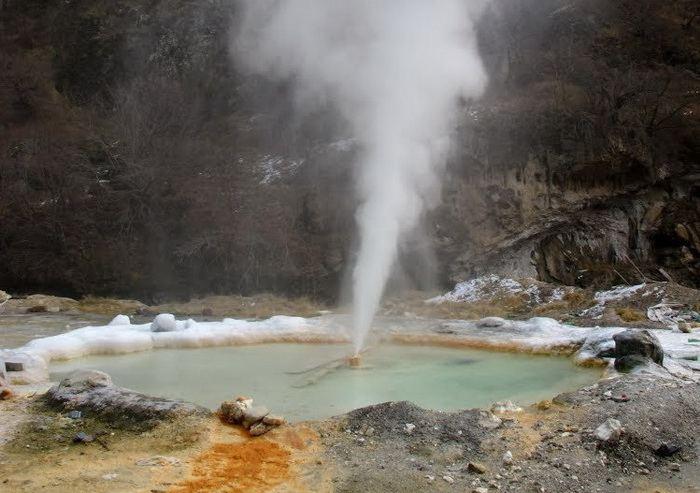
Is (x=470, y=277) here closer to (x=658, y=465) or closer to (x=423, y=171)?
(x=423, y=171)

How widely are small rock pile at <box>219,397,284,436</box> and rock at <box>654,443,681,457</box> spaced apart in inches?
98.6

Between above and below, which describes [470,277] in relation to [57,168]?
below

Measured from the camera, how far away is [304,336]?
349 inches

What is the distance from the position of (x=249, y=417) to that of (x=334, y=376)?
203 cm

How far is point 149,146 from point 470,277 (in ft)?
28.9

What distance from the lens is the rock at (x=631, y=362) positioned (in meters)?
6.00

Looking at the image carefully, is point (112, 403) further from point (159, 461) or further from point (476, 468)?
point (476, 468)

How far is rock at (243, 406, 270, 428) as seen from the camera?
475 cm

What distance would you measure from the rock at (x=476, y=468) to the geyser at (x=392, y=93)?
17.8 ft

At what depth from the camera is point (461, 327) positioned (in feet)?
30.3

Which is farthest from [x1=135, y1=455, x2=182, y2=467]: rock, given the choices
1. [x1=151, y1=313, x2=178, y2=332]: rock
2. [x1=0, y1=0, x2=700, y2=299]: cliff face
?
[x1=0, y1=0, x2=700, y2=299]: cliff face

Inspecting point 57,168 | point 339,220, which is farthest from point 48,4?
point 339,220

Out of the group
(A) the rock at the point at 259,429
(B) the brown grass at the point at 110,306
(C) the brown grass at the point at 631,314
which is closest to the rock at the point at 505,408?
(A) the rock at the point at 259,429

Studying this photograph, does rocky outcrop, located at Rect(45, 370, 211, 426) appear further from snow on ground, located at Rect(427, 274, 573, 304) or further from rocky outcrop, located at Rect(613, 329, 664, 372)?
snow on ground, located at Rect(427, 274, 573, 304)
